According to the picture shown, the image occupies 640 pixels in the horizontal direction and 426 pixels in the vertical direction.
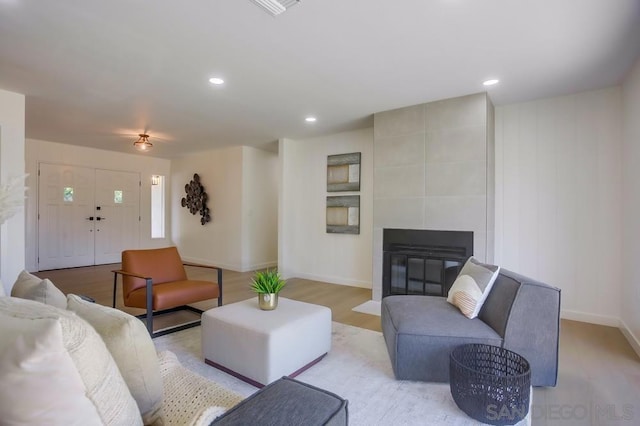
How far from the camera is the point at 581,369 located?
95.6 inches

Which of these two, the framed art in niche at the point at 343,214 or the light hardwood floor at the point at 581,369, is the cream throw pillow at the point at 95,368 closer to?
the light hardwood floor at the point at 581,369

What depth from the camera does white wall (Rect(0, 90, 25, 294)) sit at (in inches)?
142

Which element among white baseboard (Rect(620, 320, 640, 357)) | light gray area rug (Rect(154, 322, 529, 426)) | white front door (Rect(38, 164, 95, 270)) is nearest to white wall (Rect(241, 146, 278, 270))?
white front door (Rect(38, 164, 95, 270))

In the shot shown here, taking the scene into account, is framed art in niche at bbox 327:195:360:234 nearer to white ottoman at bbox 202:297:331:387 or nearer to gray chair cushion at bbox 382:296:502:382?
white ottoman at bbox 202:297:331:387

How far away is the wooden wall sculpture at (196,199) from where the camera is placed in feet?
23.3

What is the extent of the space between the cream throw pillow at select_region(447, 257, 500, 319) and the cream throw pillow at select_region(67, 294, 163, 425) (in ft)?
6.82

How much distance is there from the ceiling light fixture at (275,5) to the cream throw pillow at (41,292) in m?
1.89

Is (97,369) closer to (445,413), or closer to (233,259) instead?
(445,413)

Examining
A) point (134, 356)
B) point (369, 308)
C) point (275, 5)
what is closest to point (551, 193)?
point (369, 308)

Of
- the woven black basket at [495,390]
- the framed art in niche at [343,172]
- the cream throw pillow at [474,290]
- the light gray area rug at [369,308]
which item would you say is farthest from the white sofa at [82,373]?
the framed art in niche at [343,172]

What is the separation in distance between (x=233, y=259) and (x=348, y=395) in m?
4.90

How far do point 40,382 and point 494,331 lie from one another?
7.64 ft

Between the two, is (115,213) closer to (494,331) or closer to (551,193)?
(494,331)

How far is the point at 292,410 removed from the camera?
0.95m
